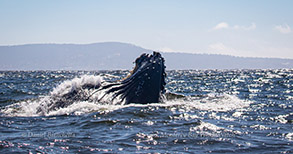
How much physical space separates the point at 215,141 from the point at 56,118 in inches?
153

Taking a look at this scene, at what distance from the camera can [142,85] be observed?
9297mm

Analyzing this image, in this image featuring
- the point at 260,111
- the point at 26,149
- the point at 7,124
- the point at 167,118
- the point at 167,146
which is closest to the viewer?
the point at 26,149

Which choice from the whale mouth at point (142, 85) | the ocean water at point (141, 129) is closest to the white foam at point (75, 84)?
the ocean water at point (141, 129)

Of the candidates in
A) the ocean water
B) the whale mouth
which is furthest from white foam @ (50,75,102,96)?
the whale mouth

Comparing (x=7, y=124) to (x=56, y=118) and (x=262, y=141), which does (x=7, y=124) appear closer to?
(x=56, y=118)

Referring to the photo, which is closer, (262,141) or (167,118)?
(262,141)

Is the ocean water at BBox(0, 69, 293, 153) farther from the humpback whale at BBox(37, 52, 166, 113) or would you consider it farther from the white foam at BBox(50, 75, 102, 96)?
the humpback whale at BBox(37, 52, 166, 113)

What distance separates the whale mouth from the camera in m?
9.37

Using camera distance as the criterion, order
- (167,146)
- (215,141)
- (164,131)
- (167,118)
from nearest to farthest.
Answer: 1. (167,146)
2. (215,141)
3. (164,131)
4. (167,118)

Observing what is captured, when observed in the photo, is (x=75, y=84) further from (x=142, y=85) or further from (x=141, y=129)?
(x=141, y=129)

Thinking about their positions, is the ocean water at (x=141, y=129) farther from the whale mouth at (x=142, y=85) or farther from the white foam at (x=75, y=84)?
the whale mouth at (x=142, y=85)

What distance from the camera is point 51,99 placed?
912cm

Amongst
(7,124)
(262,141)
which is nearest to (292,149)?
(262,141)

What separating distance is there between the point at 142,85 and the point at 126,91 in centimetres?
52
